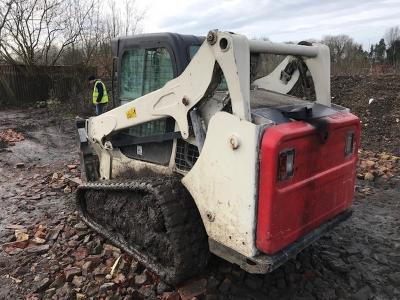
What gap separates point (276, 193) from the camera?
281 centimetres

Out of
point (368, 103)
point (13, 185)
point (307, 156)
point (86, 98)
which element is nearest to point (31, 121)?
point (86, 98)

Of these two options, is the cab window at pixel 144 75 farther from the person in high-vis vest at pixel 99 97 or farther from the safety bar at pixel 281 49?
the person in high-vis vest at pixel 99 97

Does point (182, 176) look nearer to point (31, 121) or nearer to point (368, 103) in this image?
point (368, 103)

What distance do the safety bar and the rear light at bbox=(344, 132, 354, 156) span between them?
79cm

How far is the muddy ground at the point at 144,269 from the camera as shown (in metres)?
3.46

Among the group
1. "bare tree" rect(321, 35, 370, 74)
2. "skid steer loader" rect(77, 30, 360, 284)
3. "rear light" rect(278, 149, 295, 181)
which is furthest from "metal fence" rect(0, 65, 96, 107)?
"rear light" rect(278, 149, 295, 181)

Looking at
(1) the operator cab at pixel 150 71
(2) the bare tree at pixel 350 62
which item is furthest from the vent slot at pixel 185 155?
(2) the bare tree at pixel 350 62

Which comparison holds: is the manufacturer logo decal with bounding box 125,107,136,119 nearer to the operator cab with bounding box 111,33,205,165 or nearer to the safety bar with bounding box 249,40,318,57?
the operator cab with bounding box 111,33,205,165

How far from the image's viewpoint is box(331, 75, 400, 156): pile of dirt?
27.6ft

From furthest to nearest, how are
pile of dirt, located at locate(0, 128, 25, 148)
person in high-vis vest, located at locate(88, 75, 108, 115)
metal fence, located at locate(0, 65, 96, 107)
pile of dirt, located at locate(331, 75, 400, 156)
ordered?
1. metal fence, located at locate(0, 65, 96, 107)
2. person in high-vis vest, located at locate(88, 75, 108, 115)
3. pile of dirt, located at locate(0, 128, 25, 148)
4. pile of dirt, located at locate(331, 75, 400, 156)

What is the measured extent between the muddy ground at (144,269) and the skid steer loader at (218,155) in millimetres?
202

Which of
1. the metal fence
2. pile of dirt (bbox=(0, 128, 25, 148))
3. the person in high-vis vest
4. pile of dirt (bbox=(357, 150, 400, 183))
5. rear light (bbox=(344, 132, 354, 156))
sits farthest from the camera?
the metal fence

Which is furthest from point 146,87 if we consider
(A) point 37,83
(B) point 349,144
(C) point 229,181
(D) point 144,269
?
(A) point 37,83

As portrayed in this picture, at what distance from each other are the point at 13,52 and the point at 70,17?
10.4 ft
